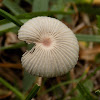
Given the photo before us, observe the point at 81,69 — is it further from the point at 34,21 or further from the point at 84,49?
the point at 34,21

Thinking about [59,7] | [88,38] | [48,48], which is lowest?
[88,38]

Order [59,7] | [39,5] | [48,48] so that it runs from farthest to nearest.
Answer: [59,7], [39,5], [48,48]

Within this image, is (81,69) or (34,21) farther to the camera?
(81,69)

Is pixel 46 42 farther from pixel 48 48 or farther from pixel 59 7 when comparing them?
pixel 59 7

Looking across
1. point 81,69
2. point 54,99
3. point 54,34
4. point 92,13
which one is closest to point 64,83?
point 54,99

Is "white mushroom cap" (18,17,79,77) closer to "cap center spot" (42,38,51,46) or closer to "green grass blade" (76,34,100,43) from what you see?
"cap center spot" (42,38,51,46)

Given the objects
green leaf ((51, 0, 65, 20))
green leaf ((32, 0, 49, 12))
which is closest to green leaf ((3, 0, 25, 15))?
green leaf ((32, 0, 49, 12))

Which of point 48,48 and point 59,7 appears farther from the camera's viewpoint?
point 59,7

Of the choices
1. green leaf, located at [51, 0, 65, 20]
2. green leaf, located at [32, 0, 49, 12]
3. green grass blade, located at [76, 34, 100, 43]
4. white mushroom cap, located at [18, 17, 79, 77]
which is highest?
green leaf, located at [32, 0, 49, 12]

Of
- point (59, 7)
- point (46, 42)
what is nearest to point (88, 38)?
point (59, 7)
